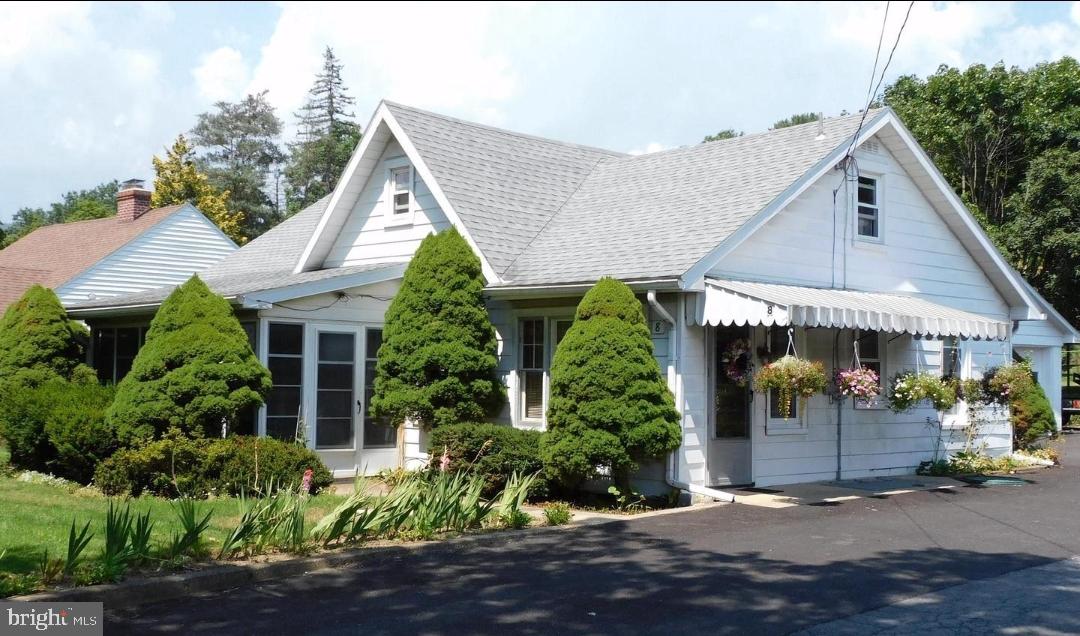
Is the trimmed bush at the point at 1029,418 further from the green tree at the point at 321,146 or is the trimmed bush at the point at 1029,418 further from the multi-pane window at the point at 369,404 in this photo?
the green tree at the point at 321,146

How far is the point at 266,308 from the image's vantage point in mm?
15445

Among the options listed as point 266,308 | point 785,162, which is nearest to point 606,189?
point 785,162

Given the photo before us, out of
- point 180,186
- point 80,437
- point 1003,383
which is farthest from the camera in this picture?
point 180,186

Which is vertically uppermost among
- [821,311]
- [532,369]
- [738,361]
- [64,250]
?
[64,250]

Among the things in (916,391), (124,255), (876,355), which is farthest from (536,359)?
(124,255)

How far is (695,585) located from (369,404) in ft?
29.1

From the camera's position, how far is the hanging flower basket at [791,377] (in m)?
13.8

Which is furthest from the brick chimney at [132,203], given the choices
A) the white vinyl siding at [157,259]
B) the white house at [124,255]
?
the white vinyl siding at [157,259]

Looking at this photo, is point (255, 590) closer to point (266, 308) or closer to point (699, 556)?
point (699, 556)

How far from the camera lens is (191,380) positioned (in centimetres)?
1397

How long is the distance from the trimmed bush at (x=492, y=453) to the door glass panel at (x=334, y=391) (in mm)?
2731

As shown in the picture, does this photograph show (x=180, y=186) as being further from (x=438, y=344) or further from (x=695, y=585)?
(x=695, y=585)

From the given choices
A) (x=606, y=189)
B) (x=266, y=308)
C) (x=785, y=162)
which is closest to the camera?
(x=266, y=308)

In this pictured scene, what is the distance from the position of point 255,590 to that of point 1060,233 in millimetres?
30367
